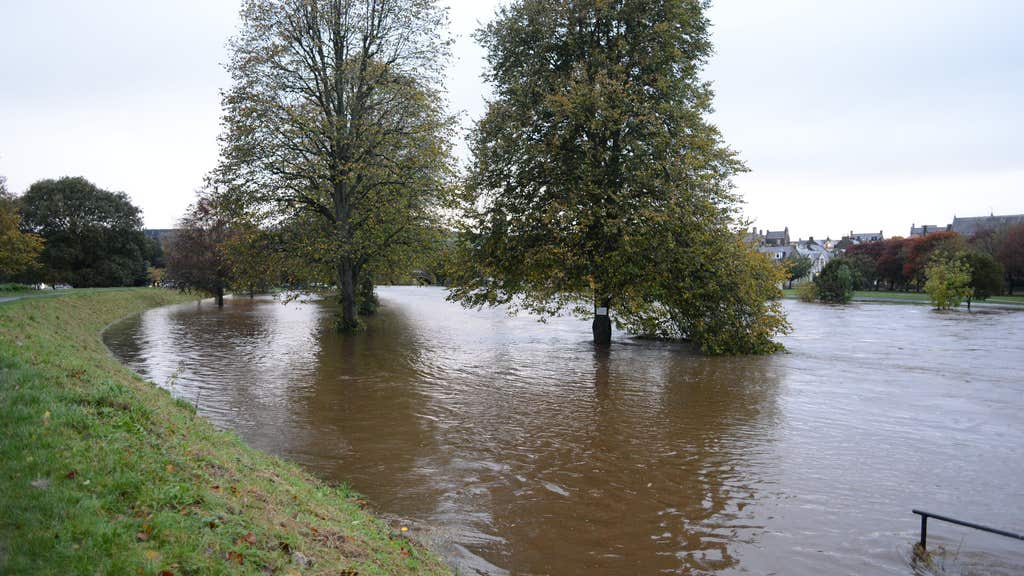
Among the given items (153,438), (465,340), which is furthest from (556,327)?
(153,438)

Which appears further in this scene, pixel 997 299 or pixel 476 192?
pixel 997 299

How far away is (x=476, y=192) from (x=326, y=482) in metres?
18.0

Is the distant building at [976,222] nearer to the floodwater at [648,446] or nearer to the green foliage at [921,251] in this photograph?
the green foliage at [921,251]

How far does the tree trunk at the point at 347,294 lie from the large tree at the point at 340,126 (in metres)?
0.16

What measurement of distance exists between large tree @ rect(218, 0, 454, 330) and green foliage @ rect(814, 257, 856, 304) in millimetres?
57756

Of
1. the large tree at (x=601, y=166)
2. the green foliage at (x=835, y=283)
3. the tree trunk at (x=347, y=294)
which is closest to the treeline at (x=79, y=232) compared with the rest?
the tree trunk at (x=347, y=294)

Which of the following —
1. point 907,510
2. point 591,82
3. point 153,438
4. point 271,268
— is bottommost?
point 907,510

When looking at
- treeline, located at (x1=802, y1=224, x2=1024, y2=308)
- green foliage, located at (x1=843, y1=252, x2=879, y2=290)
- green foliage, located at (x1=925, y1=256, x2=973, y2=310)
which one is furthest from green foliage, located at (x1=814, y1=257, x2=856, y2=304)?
green foliage, located at (x1=843, y1=252, x2=879, y2=290)

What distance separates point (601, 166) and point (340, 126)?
11614 millimetres

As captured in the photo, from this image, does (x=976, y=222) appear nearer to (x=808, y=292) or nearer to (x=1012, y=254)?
(x=1012, y=254)

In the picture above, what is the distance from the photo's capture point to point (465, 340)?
31.1 m

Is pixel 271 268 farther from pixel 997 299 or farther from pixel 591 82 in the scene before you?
pixel 997 299

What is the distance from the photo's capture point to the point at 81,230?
6800 cm

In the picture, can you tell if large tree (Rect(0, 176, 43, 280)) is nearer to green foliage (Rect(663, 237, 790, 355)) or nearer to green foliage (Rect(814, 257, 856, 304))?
green foliage (Rect(663, 237, 790, 355))
